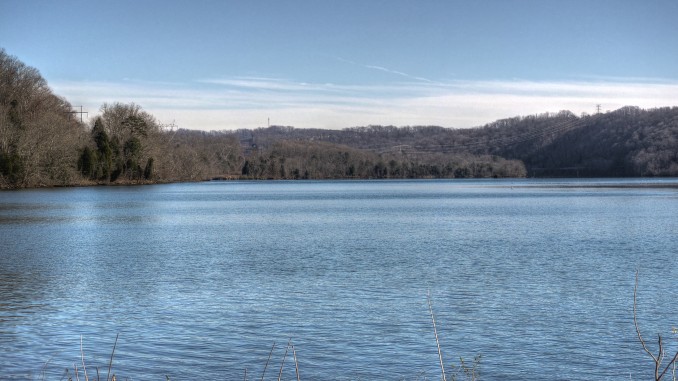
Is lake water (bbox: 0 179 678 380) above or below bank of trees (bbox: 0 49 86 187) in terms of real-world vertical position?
below

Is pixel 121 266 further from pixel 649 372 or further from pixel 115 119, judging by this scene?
pixel 115 119

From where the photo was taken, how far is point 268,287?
17.3 metres

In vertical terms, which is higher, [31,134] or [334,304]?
[31,134]

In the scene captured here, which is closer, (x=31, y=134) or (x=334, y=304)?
(x=334, y=304)

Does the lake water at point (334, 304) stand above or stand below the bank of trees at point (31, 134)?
below

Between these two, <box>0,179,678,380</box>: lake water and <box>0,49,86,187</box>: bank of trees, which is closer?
<box>0,179,678,380</box>: lake water

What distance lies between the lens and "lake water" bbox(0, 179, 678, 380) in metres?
11.0

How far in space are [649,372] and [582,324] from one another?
2.83 meters

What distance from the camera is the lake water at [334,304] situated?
431 inches

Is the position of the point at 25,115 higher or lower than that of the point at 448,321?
higher

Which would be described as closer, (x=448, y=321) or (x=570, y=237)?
(x=448, y=321)

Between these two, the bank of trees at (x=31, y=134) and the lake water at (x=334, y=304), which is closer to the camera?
the lake water at (x=334, y=304)

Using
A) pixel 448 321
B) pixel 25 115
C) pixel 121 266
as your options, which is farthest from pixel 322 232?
pixel 25 115

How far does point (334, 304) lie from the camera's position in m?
15.1
